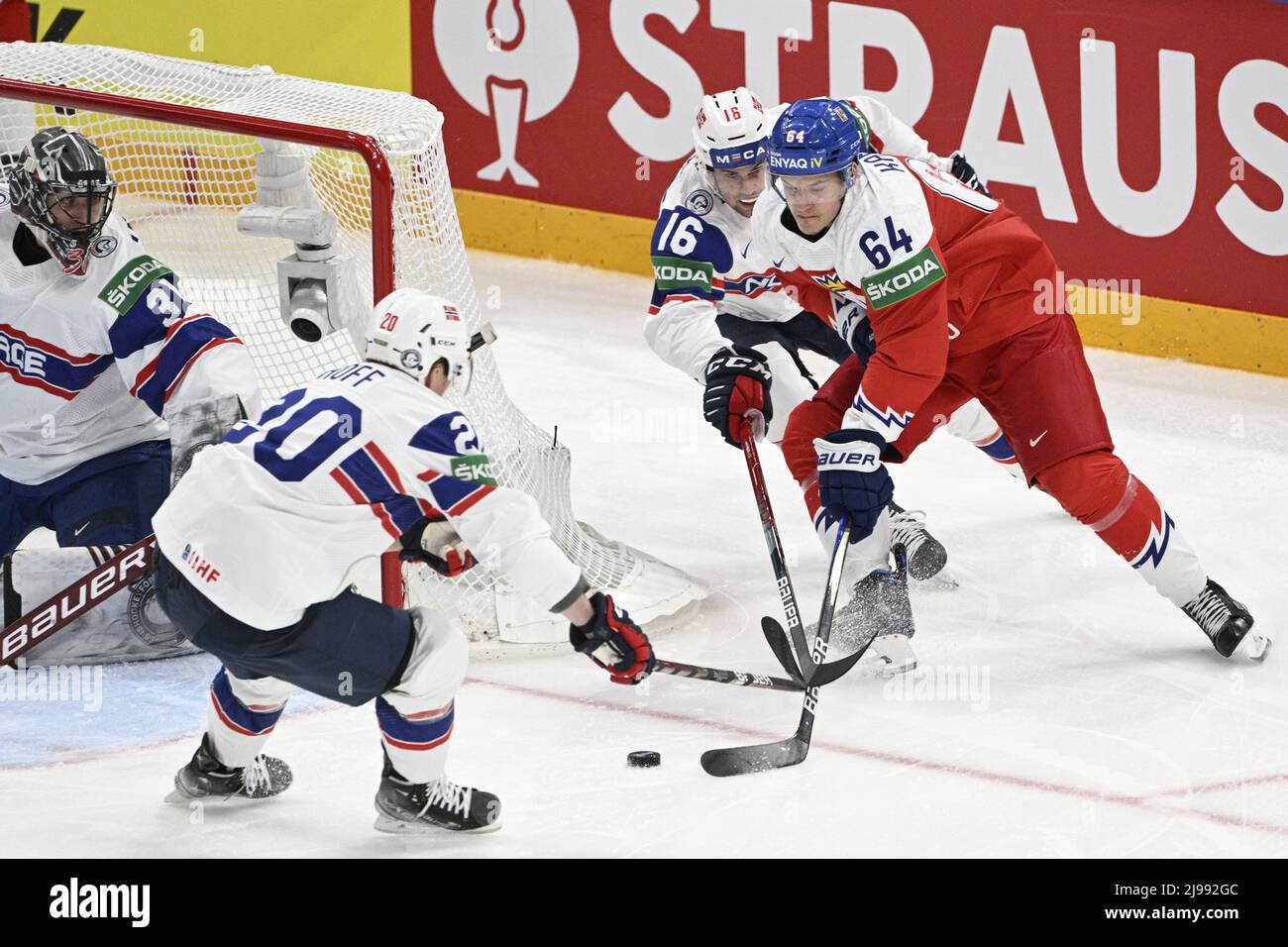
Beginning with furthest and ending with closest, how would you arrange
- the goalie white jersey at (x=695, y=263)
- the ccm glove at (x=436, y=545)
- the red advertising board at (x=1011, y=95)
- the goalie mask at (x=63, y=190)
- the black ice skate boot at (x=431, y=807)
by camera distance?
the red advertising board at (x=1011, y=95) < the goalie white jersey at (x=695, y=263) < the goalie mask at (x=63, y=190) < the black ice skate boot at (x=431, y=807) < the ccm glove at (x=436, y=545)

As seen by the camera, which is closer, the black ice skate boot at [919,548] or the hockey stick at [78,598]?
the hockey stick at [78,598]

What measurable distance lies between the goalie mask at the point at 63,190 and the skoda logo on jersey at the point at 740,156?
4.23ft

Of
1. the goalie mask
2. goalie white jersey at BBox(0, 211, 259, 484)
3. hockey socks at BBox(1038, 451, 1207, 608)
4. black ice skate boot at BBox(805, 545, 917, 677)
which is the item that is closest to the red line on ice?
black ice skate boot at BBox(805, 545, 917, 677)

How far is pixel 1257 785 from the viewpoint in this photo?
363 cm

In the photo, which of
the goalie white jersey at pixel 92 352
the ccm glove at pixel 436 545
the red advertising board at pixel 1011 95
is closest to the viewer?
the ccm glove at pixel 436 545

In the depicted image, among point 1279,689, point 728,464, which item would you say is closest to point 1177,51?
point 728,464

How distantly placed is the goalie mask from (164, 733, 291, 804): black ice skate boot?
1.07 m

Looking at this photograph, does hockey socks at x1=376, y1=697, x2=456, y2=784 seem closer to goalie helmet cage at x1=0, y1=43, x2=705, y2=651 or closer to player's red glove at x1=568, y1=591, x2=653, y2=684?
player's red glove at x1=568, y1=591, x2=653, y2=684

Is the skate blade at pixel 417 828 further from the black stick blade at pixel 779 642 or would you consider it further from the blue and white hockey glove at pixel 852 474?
the blue and white hockey glove at pixel 852 474

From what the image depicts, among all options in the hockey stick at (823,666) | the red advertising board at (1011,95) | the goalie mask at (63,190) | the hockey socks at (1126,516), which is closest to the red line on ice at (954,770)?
the hockey stick at (823,666)

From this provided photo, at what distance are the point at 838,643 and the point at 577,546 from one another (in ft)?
2.08

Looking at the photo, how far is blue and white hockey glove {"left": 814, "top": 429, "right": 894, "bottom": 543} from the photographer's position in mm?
3988

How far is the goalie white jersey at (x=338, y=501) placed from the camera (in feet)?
10.3

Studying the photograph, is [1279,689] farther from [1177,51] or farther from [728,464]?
[1177,51]
